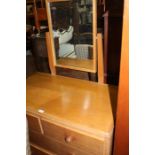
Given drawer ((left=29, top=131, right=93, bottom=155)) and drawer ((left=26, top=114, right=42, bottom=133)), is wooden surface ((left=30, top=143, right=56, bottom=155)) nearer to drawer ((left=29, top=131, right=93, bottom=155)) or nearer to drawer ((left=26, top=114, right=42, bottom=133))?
drawer ((left=29, top=131, right=93, bottom=155))

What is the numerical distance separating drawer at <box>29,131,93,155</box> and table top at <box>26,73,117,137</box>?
0.62 feet

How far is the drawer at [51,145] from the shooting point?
988 millimetres

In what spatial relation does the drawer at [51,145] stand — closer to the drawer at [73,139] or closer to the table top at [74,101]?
the drawer at [73,139]

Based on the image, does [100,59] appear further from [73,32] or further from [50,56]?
[50,56]

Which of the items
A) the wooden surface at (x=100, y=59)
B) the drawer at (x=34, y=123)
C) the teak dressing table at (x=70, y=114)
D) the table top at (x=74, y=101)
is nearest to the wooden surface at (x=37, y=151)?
the teak dressing table at (x=70, y=114)

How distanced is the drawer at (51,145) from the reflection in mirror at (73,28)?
602 millimetres

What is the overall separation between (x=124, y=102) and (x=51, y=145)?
59 cm

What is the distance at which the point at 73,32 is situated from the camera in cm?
119

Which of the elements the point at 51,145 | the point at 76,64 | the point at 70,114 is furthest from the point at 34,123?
the point at 76,64

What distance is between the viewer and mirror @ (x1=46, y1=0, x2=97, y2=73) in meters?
1.09
